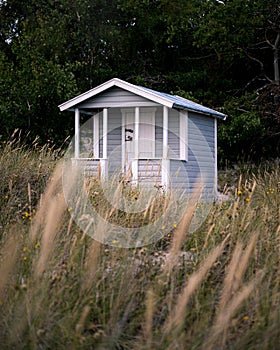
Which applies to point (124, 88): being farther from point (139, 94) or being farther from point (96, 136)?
point (96, 136)

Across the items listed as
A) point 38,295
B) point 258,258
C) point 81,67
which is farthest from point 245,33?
point 38,295

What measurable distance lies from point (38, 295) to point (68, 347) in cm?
50

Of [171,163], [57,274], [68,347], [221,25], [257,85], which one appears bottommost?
[68,347]

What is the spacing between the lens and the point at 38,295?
12.4ft

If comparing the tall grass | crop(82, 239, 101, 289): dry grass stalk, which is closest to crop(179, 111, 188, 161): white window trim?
the tall grass

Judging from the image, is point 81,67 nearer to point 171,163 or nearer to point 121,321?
point 171,163

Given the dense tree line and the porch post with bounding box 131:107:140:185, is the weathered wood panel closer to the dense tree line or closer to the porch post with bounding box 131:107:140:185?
the porch post with bounding box 131:107:140:185

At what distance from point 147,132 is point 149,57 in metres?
8.38

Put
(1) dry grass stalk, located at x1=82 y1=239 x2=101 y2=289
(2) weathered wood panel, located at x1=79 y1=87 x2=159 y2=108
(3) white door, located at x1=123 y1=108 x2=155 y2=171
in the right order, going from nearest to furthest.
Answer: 1. (1) dry grass stalk, located at x1=82 y1=239 x2=101 y2=289
2. (2) weathered wood panel, located at x1=79 y1=87 x2=159 y2=108
3. (3) white door, located at x1=123 y1=108 x2=155 y2=171

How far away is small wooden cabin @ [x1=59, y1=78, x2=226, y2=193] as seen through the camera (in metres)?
12.9

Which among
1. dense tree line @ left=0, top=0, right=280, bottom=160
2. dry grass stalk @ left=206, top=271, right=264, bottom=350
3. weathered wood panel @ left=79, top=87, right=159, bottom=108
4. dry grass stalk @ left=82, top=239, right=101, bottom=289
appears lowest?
dry grass stalk @ left=206, top=271, right=264, bottom=350

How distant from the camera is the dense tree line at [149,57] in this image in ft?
58.9

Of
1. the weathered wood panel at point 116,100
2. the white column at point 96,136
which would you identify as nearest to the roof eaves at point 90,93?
the weathered wood panel at point 116,100

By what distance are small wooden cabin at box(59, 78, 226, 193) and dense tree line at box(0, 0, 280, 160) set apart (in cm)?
362
